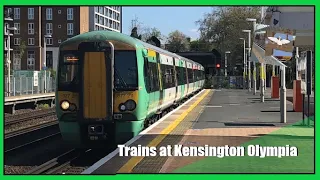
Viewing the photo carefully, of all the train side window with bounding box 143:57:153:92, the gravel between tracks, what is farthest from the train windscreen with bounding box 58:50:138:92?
the gravel between tracks

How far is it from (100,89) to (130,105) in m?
0.96

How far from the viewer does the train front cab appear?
11.9m

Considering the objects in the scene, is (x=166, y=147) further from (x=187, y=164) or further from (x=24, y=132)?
(x=24, y=132)

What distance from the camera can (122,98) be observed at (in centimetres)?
1243

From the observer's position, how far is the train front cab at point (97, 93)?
11922mm

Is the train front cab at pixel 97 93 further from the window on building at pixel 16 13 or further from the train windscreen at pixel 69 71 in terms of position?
the window on building at pixel 16 13

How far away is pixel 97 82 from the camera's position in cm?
1188

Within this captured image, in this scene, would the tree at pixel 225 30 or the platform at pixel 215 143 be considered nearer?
the platform at pixel 215 143

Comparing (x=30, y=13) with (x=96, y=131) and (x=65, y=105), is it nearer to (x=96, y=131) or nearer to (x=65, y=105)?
(x=65, y=105)

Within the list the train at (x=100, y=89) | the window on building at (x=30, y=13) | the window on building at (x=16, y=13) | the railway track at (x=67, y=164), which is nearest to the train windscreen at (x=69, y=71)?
the train at (x=100, y=89)

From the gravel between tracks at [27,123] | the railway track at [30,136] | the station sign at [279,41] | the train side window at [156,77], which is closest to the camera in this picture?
the station sign at [279,41]

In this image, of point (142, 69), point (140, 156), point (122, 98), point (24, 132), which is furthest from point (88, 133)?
point (24, 132)

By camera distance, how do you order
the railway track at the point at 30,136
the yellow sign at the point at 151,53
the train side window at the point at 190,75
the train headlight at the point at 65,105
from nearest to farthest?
the train headlight at the point at 65,105 → the yellow sign at the point at 151,53 → the railway track at the point at 30,136 → the train side window at the point at 190,75

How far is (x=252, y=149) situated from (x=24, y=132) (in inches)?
510
